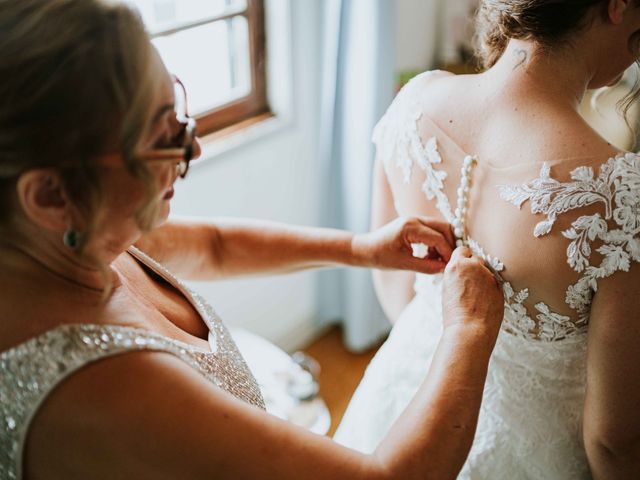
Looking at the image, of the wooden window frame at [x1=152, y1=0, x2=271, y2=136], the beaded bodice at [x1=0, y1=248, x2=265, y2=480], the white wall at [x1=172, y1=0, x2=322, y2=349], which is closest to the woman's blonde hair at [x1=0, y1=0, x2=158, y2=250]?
the beaded bodice at [x1=0, y1=248, x2=265, y2=480]

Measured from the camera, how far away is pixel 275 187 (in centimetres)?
251

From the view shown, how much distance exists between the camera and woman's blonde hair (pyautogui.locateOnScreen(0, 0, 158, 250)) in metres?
0.68

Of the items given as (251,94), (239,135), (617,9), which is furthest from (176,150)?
(251,94)

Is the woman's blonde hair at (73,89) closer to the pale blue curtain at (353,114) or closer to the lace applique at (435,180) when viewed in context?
the lace applique at (435,180)

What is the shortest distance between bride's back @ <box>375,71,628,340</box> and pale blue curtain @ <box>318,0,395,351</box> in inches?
41.7

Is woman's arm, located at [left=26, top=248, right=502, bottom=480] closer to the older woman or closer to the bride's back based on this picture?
the older woman

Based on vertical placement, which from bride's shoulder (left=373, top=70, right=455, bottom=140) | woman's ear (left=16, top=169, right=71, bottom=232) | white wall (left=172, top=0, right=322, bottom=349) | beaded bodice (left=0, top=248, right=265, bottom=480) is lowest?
white wall (left=172, top=0, right=322, bottom=349)

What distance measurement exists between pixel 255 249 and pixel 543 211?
589 mm

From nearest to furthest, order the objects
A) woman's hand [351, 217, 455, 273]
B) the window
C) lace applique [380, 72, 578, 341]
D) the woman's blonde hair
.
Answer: the woman's blonde hair, lace applique [380, 72, 578, 341], woman's hand [351, 217, 455, 273], the window

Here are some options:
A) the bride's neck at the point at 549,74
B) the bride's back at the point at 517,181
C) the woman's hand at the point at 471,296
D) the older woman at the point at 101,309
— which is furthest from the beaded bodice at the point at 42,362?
the bride's neck at the point at 549,74

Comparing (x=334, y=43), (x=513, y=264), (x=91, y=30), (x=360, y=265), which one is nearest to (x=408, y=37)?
(x=334, y=43)

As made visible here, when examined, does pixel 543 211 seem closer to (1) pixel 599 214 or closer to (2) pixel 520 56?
(1) pixel 599 214

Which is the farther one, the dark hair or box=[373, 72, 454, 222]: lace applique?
box=[373, 72, 454, 222]: lace applique

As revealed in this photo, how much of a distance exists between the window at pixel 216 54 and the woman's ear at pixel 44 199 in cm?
144
